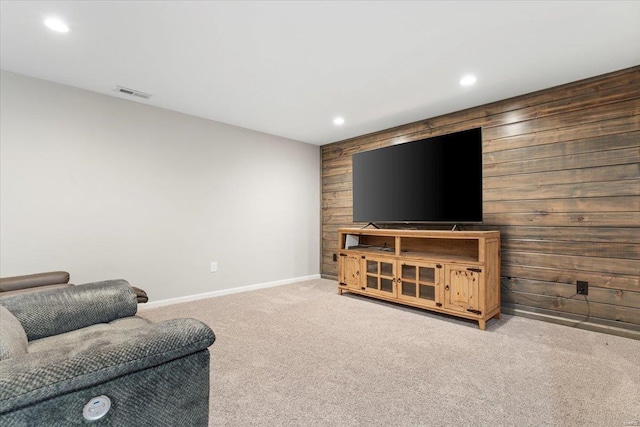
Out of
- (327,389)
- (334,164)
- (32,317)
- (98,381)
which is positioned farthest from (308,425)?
(334,164)

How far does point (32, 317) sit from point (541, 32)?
10.7 ft

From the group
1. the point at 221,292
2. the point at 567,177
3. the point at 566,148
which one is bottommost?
the point at 221,292

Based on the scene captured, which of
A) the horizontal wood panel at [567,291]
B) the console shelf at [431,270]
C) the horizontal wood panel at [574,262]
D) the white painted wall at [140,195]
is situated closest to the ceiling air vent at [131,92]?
the white painted wall at [140,195]

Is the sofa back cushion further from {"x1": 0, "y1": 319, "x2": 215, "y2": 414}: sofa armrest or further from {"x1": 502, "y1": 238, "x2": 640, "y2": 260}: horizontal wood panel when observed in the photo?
{"x1": 502, "y1": 238, "x2": 640, "y2": 260}: horizontal wood panel

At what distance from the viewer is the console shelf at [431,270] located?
2.73 metres

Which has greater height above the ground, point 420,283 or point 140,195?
point 140,195

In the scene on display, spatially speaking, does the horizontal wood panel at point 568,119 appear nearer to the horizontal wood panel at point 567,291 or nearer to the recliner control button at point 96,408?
the horizontal wood panel at point 567,291

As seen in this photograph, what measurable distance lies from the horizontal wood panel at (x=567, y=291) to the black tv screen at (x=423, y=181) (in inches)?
29.1

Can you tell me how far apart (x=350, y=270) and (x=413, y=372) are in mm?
1951

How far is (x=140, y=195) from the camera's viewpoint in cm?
328

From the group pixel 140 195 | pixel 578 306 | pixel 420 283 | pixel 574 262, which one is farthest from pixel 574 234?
pixel 140 195

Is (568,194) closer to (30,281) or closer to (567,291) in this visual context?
(567,291)

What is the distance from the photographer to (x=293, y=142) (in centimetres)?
474

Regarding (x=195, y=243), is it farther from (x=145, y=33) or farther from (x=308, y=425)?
(x=308, y=425)
